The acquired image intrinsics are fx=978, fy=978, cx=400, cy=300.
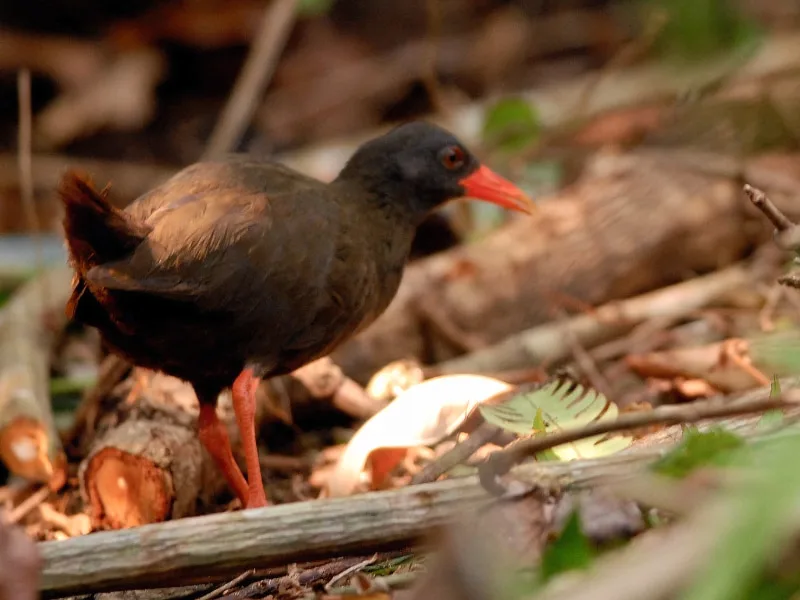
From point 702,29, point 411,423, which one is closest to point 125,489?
point 411,423

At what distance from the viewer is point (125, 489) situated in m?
2.99

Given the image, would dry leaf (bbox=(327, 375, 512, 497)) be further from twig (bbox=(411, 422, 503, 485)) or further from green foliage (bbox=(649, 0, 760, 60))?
green foliage (bbox=(649, 0, 760, 60))

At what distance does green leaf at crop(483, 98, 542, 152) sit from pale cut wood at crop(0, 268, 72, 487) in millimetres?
2659

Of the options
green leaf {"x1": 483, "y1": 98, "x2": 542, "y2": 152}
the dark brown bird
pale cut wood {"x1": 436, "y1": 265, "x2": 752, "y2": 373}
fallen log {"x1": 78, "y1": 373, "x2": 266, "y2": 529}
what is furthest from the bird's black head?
green leaf {"x1": 483, "y1": 98, "x2": 542, "y2": 152}

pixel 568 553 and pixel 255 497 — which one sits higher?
pixel 255 497

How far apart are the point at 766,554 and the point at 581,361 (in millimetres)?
2585

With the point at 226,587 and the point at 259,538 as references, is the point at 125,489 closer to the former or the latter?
the point at 226,587

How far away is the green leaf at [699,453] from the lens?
176cm

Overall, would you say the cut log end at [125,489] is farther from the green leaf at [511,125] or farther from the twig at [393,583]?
the green leaf at [511,125]

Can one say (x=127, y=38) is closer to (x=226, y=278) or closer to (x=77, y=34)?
(x=77, y=34)

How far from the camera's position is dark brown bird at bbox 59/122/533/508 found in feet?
8.55

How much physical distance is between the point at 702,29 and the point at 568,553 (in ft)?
12.5

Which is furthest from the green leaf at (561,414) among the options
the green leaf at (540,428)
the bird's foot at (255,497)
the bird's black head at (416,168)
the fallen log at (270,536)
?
the bird's black head at (416,168)

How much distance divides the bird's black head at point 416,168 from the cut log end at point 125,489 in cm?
126
